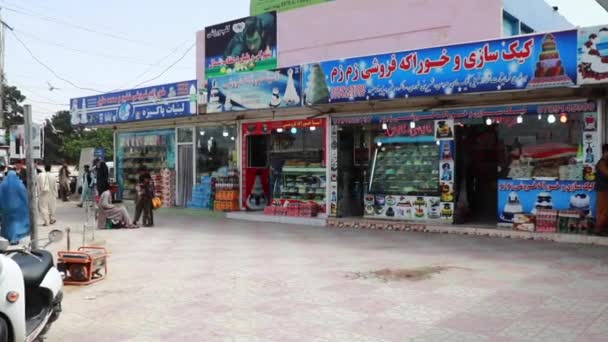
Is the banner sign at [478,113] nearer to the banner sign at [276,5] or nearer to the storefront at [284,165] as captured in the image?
the storefront at [284,165]

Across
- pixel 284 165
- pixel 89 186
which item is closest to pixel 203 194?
pixel 284 165

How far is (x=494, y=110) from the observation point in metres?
11.2

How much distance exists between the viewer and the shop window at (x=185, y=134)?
17688 millimetres

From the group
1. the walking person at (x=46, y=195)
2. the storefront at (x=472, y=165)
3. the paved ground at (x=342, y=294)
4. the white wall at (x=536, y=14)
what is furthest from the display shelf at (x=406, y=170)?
the walking person at (x=46, y=195)

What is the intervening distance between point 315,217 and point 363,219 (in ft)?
4.43

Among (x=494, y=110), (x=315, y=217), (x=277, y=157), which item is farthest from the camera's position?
(x=277, y=157)

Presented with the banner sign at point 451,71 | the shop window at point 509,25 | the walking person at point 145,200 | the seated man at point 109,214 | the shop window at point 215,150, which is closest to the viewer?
Answer: the banner sign at point 451,71

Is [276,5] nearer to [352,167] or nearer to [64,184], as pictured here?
[64,184]

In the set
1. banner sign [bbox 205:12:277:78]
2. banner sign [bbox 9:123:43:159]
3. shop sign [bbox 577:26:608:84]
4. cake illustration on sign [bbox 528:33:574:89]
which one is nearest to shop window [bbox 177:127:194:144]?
banner sign [bbox 205:12:277:78]

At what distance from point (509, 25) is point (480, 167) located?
20.2 feet

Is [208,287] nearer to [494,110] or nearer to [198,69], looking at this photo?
[494,110]

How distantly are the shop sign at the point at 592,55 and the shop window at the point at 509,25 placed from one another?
26.7 ft

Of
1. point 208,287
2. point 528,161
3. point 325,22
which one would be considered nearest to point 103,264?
point 208,287

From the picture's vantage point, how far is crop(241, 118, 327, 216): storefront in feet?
46.4
